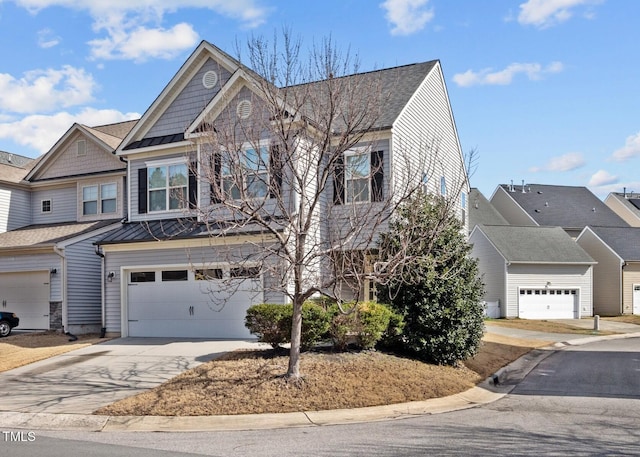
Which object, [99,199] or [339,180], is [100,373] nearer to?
[339,180]

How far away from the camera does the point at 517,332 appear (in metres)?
25.7

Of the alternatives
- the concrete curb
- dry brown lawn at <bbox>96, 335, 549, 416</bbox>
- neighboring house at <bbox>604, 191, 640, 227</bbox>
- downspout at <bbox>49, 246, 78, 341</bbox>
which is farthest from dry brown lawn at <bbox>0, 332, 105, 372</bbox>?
neighboring house at <bbox>604, 191, 640, 227</bbox>

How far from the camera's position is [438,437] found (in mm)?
8578

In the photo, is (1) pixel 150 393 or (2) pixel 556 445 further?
(1) pixel 150 393

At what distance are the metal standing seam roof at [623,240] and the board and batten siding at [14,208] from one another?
3432 centimetres

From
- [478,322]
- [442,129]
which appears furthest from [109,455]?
[442,129]

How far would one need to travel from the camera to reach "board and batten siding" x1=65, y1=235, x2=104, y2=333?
21391mm

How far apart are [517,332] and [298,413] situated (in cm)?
1819

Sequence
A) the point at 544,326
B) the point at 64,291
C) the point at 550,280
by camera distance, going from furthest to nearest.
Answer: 1. the point at 550,280
2. the point at 544,326
3. the point at 64,291

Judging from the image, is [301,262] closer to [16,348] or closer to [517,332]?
[16,348]

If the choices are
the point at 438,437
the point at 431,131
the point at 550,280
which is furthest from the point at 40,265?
the point at 550,280

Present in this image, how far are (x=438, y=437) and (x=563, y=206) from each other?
1712 inches

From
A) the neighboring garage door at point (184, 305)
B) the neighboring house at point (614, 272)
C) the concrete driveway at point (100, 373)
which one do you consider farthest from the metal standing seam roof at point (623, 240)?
the concrete driveway at point (100, 373)

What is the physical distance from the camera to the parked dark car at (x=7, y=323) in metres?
21.0
